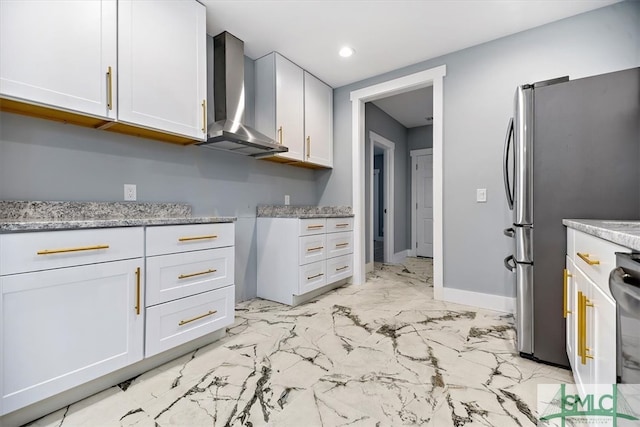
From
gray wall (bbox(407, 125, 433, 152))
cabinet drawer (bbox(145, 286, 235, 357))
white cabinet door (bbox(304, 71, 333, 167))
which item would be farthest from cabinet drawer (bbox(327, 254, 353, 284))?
gray wall (bbox(407, 125, 433, 152))

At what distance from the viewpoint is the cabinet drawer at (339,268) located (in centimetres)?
312

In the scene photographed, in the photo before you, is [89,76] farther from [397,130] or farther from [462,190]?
[397,130]

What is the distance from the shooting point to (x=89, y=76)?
1.59 meters

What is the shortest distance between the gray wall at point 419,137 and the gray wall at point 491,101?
105 inches

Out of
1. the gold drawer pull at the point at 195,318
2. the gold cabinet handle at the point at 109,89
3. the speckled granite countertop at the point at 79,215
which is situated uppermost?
the gold cabinet handle at the point at 109,89

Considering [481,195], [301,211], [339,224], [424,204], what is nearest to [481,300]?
[481,195]

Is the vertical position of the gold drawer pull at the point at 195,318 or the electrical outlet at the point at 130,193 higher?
the electrical outlet at the point at 130,193

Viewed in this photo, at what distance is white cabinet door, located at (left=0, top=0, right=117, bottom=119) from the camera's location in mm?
1345

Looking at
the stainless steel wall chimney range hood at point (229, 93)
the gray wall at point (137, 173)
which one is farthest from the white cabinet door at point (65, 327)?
the stainless steel wall chimney range hood at point (229, 93)

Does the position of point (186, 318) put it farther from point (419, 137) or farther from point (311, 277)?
point (419, 137)

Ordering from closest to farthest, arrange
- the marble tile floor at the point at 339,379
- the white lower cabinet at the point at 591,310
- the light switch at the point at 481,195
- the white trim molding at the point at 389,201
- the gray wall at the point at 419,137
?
the white lower cabinet at the point at 591,310 < the marble tile floor at the point at 339,379 < the light switch at the point at 481,195 < the white trim molding at the point at 389,201 < the gray wall at the point at 419,137

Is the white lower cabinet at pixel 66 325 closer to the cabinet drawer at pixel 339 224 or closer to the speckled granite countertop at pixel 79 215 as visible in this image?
the speckled granite countertop at pixel 79 215

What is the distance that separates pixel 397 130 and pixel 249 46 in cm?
334

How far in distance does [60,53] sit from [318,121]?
2.32 metres
